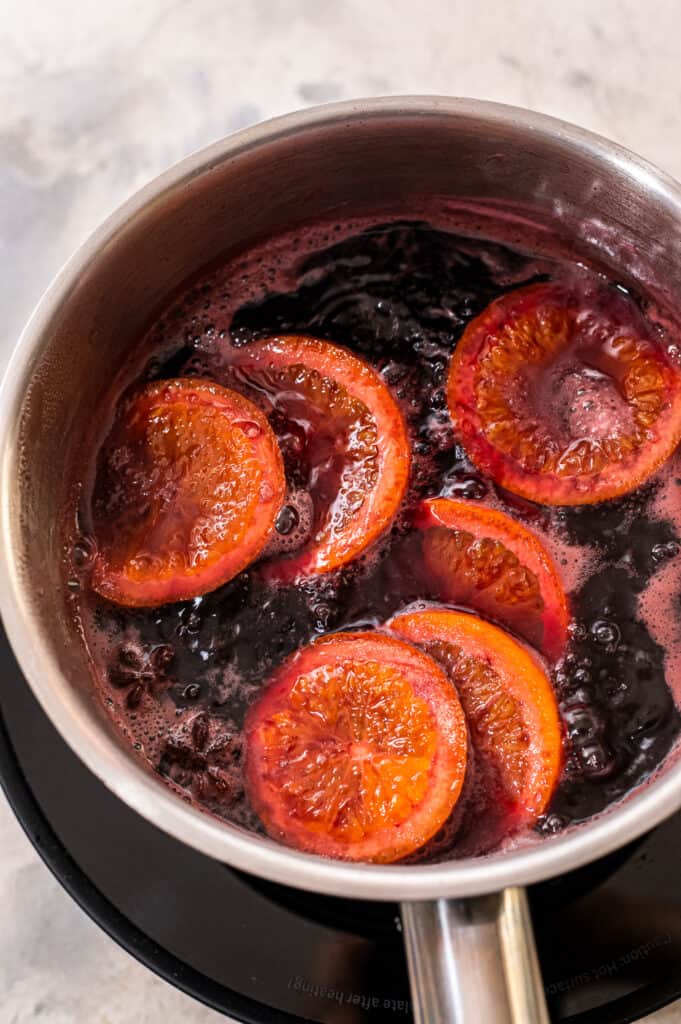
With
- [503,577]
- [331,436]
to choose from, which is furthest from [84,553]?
[503,577]

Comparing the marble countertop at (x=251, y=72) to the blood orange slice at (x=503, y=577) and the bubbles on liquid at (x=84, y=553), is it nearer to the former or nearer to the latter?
the bubbles on liquid at (x=84, y=553)

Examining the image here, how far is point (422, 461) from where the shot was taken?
33.4 inches

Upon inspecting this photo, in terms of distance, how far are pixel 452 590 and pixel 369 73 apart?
60 centimetres

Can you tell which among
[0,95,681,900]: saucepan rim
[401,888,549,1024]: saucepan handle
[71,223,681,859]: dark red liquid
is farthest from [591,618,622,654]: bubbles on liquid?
[401,888,549,1024]: saucepan handle

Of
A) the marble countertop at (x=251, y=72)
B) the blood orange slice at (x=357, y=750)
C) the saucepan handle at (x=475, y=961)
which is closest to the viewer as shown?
the saucepan handle at (x=475, y=961)

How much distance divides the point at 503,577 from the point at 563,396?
0.55 feet

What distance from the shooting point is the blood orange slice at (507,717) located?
77cm

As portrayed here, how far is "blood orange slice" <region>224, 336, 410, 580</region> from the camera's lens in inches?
32.3

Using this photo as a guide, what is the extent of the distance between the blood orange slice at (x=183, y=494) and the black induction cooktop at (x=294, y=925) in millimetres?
201

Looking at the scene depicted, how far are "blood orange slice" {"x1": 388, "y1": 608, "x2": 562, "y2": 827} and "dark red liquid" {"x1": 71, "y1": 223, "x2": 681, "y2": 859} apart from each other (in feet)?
0.06

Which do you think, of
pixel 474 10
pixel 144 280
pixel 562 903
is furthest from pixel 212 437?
pixel 474 10

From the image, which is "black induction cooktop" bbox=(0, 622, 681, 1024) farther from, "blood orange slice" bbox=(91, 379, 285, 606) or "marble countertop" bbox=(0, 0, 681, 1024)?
"marble countertop" bbox=(0, 0, 681, 1024)

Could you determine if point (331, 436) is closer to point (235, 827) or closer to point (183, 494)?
point (183, 494)

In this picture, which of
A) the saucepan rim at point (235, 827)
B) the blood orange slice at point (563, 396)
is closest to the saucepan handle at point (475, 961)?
the saucepan rim at point (235, 827)
